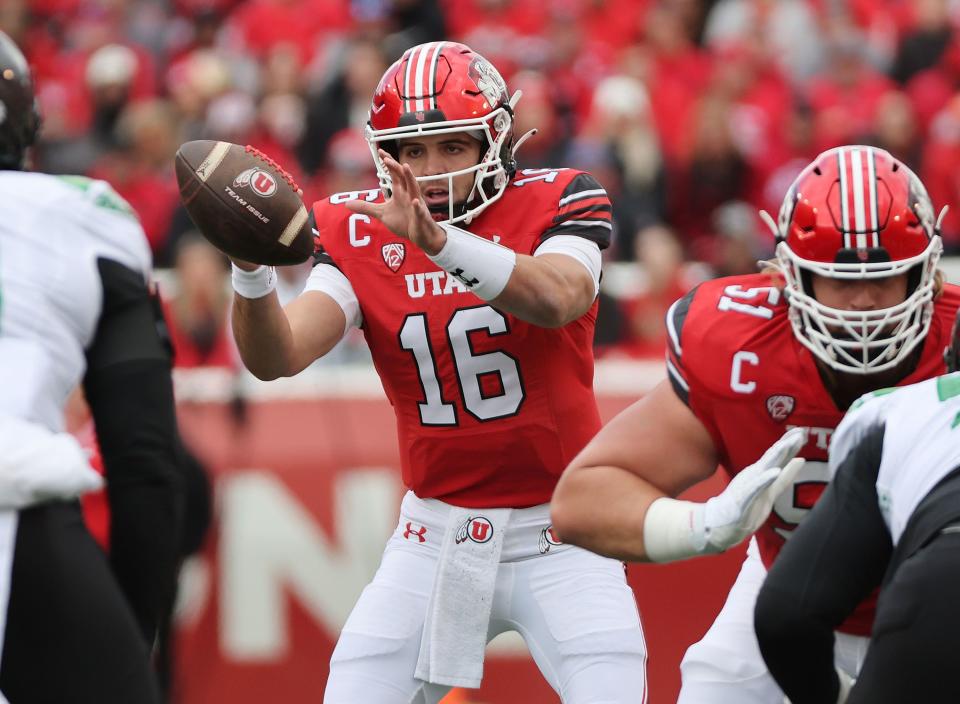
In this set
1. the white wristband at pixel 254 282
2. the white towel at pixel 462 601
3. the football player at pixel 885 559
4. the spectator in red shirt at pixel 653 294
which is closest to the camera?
the football player at pixel 885 559

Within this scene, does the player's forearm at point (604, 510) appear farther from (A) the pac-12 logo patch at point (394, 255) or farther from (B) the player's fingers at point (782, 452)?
(A) the pac-12 logo patch at point (394, 255)

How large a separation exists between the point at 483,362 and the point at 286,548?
2.41m

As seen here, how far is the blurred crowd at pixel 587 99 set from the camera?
8.23m

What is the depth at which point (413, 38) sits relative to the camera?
33.6ft

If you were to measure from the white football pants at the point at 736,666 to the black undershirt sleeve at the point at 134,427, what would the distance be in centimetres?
119

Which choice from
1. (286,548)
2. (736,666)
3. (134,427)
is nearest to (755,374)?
(736,666)

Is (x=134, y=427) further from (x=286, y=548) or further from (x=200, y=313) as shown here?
(x=200, y=313)

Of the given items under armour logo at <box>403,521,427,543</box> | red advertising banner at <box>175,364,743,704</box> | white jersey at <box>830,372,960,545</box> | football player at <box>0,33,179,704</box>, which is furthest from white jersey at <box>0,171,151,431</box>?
red advertising banner at <box>175,364,743,704</box>

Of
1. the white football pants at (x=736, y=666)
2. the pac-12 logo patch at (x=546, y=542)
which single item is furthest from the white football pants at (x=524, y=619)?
the white football pants at (x=736, y=666)

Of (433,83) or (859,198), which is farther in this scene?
(433,83)

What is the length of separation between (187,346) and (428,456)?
3734mm

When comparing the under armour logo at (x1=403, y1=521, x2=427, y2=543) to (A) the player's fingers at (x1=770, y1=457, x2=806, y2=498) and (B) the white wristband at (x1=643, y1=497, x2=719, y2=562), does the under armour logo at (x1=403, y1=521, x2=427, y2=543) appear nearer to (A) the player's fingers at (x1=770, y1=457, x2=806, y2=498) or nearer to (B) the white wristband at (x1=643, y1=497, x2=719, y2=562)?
(B) the white wristband at (x1=643, y1=497, x2=719, y2=562)

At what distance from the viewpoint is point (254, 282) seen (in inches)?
141

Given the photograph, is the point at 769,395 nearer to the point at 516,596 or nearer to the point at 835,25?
the point at 516,596
